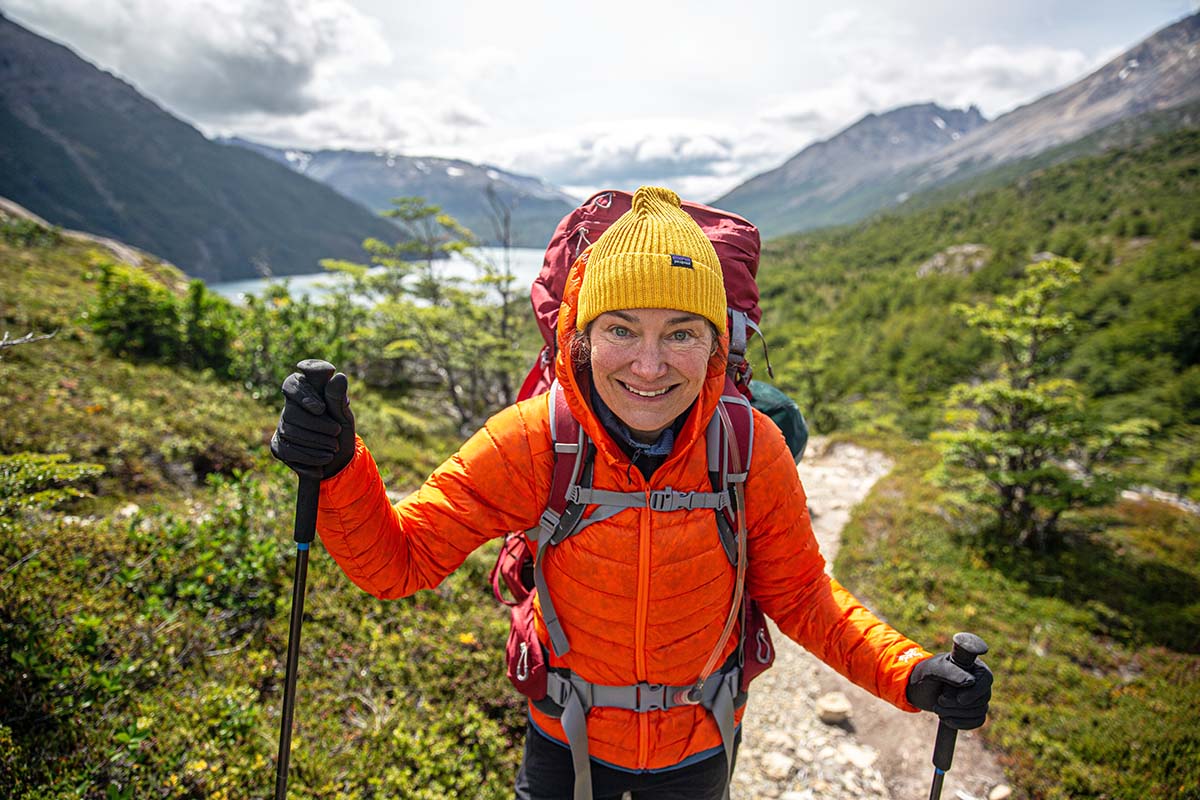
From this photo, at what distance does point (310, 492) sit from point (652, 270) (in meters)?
1.21

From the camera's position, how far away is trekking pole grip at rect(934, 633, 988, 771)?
160 centimetres

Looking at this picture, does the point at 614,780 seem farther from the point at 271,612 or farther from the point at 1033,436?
the point at 1033,436

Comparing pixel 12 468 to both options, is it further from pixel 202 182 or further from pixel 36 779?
pixel 202 182

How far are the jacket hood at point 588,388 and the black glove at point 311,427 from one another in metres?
0.68

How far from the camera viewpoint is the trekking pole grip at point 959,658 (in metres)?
1.60

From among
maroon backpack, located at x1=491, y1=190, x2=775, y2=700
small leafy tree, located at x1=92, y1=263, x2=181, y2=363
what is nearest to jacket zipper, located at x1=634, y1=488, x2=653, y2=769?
maroon backpack, located at x1=491, y1=190, x2=775, y2=700

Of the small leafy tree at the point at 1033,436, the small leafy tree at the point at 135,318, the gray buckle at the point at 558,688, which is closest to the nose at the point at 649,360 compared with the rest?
the gray buckle at the point at 558,688

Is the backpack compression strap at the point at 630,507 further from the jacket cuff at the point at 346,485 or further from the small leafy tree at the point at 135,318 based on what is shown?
the small leafy tree at the point at 135,318

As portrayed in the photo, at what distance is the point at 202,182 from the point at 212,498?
200566 millimetres

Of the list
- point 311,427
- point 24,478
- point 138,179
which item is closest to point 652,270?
point 311,427

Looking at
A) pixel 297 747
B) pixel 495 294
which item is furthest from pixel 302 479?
pixel 495 294

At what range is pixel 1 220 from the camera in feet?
52.6

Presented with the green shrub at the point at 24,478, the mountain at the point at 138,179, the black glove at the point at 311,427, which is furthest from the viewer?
the mountain at the point at 138,179

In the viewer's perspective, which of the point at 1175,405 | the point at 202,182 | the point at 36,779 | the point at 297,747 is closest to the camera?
the point at 36,779
